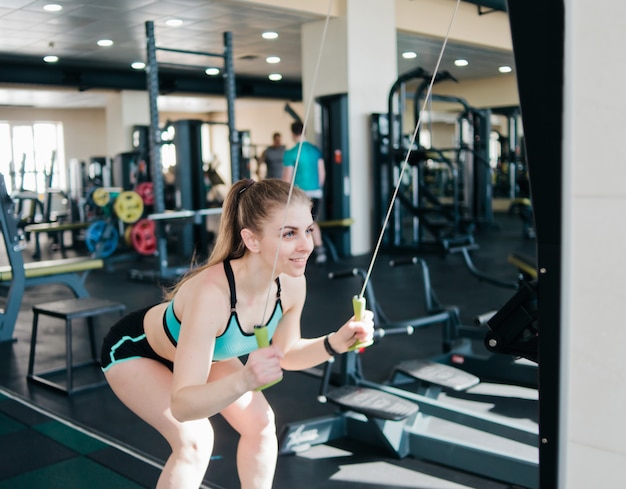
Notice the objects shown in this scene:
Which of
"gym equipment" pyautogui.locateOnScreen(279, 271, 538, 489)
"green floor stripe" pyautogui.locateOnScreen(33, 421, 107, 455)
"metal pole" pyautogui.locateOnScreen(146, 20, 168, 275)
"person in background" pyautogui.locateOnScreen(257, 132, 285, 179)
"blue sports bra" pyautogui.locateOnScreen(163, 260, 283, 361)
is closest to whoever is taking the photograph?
"blue sports bra" pyautogui.locateOnScreen(163, 260, 283, 361)

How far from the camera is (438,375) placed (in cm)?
265

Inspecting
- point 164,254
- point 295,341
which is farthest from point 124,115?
point 295,341

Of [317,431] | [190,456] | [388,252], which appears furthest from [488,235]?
[190,456]

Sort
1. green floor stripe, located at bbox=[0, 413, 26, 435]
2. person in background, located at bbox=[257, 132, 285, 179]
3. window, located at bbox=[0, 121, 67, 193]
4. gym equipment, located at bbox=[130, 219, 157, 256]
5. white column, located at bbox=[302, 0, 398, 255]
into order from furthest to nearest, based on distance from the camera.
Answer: window, located at bbox=[0, 121, 67, 193] → person in background, located at bbox=[257, 132, 285, 179] → white column, located at bbox=[302, 0, 398, 255] → gym equipment, located at bbox=[130, 219, 157, 256] → green floor stripe, located at bbox=[0, 413, 26, 435]

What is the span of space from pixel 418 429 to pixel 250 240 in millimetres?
1276

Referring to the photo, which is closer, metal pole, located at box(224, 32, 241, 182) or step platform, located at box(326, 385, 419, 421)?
step platform, located at box(326, 385, 419, 421)

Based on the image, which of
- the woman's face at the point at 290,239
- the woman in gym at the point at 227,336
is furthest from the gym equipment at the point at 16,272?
the woman's face at the point at 290,239

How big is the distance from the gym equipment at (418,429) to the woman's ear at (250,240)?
3.29ft

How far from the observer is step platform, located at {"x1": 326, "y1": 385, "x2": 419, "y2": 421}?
7.30ft

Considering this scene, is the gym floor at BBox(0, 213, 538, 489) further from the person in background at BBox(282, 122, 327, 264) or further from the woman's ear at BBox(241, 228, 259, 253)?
the person in background at BBox(282, 122, 327, 264)

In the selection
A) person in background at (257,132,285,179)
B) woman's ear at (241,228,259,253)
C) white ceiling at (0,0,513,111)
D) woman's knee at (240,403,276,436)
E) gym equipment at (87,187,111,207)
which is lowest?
woman's knee at (240,403,276,436)

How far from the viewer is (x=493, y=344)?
3.68 ft

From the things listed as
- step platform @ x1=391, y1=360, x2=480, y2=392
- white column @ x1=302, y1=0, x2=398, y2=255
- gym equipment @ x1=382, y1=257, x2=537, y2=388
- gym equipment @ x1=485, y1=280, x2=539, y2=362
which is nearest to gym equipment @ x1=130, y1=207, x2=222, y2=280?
white column @ x1=302, y1=0, x2=398, y2=255

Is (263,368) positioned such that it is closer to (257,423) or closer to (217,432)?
(257,423)
